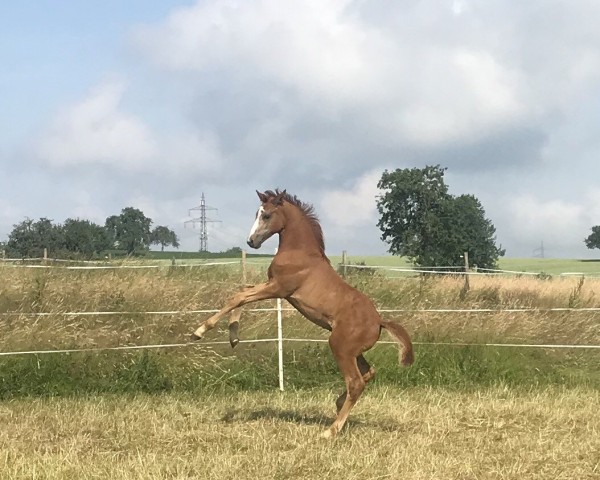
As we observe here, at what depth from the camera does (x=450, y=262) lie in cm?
3706

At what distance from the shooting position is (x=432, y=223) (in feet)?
125

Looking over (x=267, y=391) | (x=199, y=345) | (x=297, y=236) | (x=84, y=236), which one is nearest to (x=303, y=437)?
(x=297, y=236)

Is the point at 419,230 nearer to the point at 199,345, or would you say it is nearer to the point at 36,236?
the point at 36,236

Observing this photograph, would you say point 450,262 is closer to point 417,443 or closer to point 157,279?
point 157,279

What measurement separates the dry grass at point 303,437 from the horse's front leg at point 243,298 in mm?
947

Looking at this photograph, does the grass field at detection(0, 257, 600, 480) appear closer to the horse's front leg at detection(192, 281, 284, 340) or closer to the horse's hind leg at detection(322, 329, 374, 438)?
the horse's hind leg at detection(322, 329, 374, 438)

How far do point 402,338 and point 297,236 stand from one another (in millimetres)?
1317

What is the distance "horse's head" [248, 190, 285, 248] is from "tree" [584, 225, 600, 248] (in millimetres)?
68659

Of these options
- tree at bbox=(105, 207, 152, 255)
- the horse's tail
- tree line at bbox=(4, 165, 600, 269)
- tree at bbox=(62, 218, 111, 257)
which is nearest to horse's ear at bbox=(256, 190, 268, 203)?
the horse's tail

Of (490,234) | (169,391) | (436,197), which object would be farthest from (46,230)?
(169,391)

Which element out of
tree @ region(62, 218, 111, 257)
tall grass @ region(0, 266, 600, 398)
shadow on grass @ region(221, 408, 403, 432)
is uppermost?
tree @ region(62, 218, 111, 257)

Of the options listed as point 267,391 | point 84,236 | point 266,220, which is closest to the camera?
point 266,220

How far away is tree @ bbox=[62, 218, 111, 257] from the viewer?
4331 centimetres

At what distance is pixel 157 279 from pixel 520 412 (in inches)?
261
